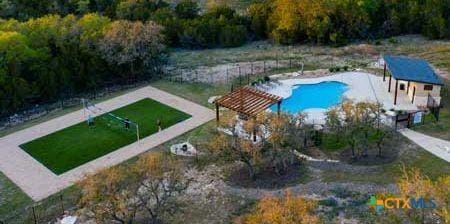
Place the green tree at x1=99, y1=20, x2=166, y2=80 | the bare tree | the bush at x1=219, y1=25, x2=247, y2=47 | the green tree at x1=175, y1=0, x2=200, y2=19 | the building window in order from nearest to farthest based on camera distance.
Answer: the bare tree
the building window
the green tree at x1=99, y1=20, x2=166, y2=80
the bush at x1=219, y1=25, x2=247, y2=47
the green tree at x1=175, y1=0, x2=200, y2=19

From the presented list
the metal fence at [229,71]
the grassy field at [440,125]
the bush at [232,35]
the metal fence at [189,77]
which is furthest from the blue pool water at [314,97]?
the bush at [232,35]

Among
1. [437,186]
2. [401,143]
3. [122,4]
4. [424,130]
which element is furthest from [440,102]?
[122,4]

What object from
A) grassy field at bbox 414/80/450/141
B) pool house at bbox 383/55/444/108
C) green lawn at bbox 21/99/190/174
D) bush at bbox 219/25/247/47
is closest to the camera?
green lawn at bbox 21/99/190/174

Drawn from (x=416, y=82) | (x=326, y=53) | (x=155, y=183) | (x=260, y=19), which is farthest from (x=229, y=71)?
(x=155, y=183)

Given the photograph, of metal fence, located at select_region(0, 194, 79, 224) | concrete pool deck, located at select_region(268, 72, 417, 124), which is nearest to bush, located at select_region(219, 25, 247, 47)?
concrete pool deck, located at select_region(268, 72, 417, 124)

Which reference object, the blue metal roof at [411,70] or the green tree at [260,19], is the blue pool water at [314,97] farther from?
the green tree at [260,19]

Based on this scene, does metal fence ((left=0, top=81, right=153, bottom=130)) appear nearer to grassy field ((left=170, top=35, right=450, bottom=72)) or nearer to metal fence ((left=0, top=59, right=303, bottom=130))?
metal fence ((left=0, top=59, right=303, bottom=130))

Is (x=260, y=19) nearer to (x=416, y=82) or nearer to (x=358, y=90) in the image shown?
(x=358, y=90)
